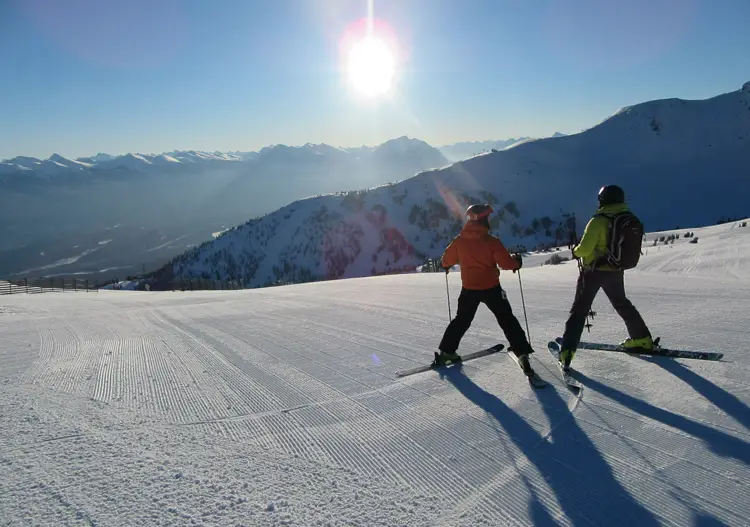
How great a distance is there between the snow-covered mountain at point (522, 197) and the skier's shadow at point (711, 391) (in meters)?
121

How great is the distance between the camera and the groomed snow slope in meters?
2.47

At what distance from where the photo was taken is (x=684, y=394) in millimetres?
3875

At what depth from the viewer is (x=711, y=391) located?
3883 millimetres

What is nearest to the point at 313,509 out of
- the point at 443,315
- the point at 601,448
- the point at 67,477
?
the point at 67,477

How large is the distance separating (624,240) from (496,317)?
1.48 meters

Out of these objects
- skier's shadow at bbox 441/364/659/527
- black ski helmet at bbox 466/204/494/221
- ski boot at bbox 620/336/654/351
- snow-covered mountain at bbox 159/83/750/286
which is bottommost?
skier's shadow at bbox 441/364/659/527

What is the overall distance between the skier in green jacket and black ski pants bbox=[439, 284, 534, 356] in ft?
1.41

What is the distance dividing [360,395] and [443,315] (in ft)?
14.3

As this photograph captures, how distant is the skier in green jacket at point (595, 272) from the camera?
181 inches

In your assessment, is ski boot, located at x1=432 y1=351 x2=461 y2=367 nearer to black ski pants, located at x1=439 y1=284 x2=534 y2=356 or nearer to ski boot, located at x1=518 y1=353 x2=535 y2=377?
black ski pants, located at x1=439 y1=284 x2=534 y2=356

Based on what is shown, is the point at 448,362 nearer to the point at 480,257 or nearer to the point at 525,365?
the point at 525,365

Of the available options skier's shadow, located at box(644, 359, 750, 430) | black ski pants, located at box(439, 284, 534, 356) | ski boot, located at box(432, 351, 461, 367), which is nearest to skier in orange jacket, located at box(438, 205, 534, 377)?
black ski pants, located at box(439, 284, 534, 356)

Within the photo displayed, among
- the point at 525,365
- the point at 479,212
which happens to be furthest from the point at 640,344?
the point at 479,212

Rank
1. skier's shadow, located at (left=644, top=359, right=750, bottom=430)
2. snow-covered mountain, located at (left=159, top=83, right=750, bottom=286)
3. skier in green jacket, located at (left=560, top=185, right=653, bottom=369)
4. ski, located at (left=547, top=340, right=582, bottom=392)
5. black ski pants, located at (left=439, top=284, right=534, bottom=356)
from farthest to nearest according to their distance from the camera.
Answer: snow-covered mountain, located at (left=159, top=83, right=750, bottom=286), black ski pants, located at (left=439, top=284, right=534, bottom=356), skier in green jacket, located at (left=560, top=185, right=653, bottom=369), ski, located at (left=547, top=340, right=582, bottom=392), skier's shadow, located at (left=644, top=359, right=750, bottom=430)
